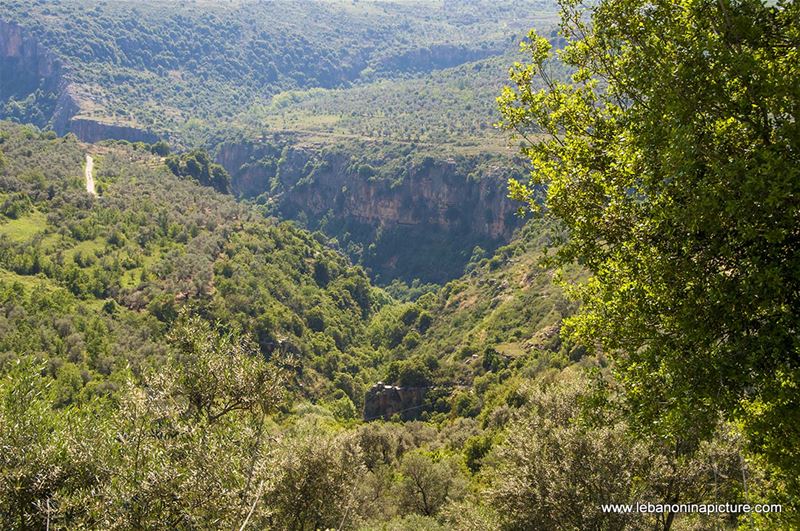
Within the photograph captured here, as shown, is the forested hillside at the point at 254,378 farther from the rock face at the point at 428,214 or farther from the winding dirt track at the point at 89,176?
the rock face at the point at 428,214

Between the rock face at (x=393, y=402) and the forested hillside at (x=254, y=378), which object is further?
the rock face at (x=393, y=402)

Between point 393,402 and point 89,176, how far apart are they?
77.4 metres

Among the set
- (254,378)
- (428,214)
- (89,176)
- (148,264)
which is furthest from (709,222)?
(428,214)

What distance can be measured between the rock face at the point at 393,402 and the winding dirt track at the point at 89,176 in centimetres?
6290

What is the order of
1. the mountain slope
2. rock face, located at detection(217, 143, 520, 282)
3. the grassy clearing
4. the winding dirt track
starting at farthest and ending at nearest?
rock face, located at detection(217, 143, 520, 282)
the winding dirt track
the grassy clearing
the mountain slope

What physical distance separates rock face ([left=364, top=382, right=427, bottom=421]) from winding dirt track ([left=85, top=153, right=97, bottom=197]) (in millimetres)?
62899

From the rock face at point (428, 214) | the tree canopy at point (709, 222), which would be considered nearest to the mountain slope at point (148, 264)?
the rock face at point (428, 214)

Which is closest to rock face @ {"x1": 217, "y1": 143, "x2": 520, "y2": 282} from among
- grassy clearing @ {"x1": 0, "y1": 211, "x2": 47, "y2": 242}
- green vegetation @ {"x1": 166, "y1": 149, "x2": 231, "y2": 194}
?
green vegetation @ {"x1": 166, "y1": 149, "x2": 231, "y2": 194}

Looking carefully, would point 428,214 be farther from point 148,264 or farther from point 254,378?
point 254,378

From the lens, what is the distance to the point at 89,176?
116 metres

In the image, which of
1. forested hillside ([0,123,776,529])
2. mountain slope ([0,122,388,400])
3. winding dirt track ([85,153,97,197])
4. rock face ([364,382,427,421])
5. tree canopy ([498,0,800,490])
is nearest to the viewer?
tree canopy ([498,0,800,490])

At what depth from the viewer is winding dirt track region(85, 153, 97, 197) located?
357 ft

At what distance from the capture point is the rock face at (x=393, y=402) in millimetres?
81000

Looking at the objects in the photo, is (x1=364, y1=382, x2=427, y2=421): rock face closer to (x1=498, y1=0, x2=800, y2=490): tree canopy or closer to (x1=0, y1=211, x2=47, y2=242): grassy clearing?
(x1=0, y1=211, x2=47, y2=242): grassy clearing
